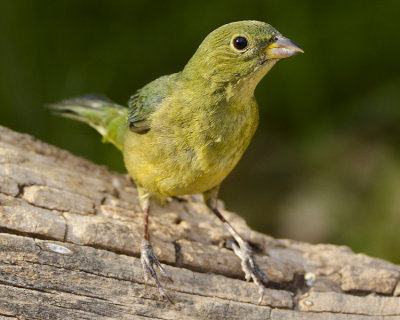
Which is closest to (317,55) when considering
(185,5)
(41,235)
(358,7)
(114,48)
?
(358,7)

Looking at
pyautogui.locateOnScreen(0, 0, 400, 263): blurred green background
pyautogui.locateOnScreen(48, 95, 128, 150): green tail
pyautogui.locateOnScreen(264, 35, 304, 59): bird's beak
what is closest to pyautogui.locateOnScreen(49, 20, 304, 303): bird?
pyautogui.locateOnScreen(264, 35, 304, 59): bird's beak

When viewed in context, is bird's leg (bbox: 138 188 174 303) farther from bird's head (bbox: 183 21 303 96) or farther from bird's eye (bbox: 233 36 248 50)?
bird's eye (bbox: 233 36 248 50)

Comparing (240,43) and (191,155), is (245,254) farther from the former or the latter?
(240,43)

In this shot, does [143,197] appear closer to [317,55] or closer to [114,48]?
[114,48]

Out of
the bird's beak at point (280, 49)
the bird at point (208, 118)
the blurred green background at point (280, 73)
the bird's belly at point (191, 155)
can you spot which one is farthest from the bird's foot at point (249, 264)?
the blurred green background at point (280, 73)

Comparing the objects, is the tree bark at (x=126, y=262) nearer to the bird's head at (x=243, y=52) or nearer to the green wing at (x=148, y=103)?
the green wing at (x=148, y=103)

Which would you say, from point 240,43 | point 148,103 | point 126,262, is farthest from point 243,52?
point 126,262
